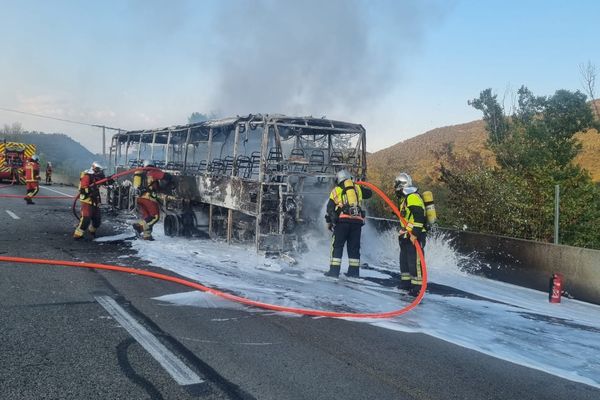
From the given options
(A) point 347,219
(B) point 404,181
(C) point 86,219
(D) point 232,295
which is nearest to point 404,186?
(B) point 404,181

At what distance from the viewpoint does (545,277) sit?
756 cm

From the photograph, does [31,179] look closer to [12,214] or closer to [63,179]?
[12,214]

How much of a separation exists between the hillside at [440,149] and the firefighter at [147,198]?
1836 cm

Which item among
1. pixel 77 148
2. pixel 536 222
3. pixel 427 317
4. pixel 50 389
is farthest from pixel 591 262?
pixel 77 148

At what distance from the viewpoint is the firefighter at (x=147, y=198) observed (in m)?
10.2

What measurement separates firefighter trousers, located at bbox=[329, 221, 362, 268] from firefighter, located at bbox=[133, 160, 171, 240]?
433 centimetres

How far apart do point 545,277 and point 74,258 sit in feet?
24.3

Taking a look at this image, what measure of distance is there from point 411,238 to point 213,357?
4.11 m

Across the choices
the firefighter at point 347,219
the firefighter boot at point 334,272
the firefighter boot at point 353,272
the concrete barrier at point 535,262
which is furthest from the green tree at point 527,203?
the firefighter boot at point 334,272

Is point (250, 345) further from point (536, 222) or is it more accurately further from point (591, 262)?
point (536, 222)

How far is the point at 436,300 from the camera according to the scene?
6648 mm

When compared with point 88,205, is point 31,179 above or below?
above

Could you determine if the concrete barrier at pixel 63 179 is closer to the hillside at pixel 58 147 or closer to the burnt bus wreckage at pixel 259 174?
the hillside at pixel 58 147

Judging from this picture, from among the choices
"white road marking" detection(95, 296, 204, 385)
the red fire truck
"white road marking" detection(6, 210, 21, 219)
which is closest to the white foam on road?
"white road marking" detection(95, 296, 204, 385)
